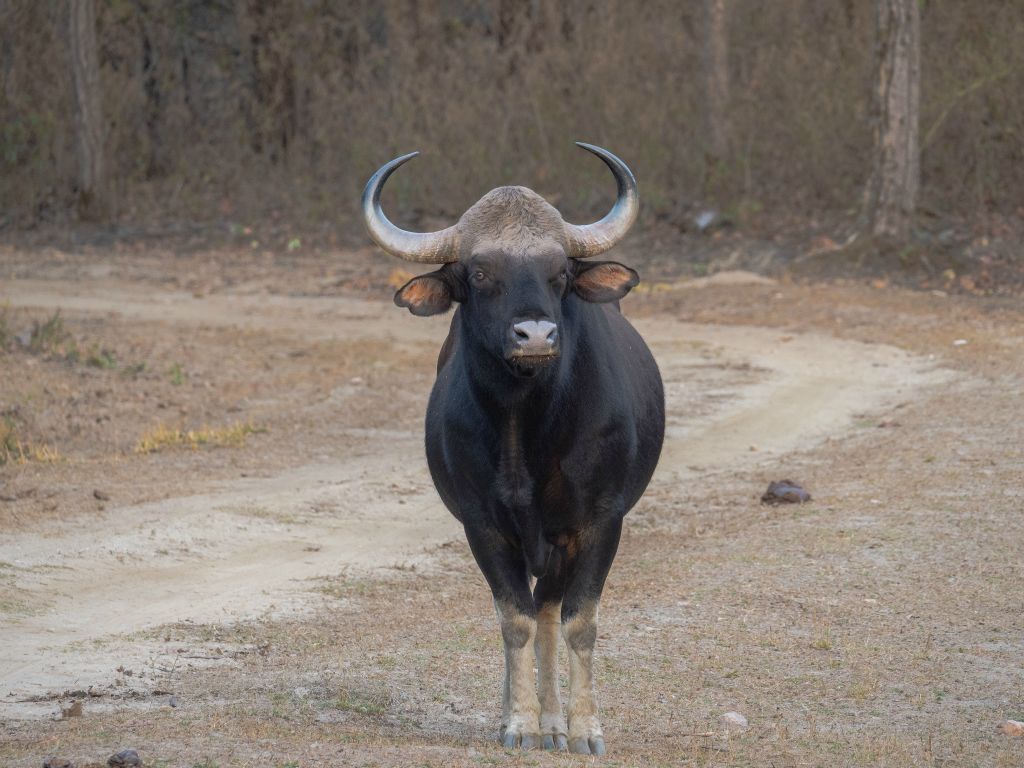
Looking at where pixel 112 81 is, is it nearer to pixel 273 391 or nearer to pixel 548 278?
pixel 273 391

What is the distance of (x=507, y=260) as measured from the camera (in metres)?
5.68

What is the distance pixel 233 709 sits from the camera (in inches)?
235

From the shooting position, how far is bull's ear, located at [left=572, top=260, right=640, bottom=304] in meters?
5.96

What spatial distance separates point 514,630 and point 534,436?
811 mm

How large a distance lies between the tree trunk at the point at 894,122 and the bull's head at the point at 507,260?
49.1 ft

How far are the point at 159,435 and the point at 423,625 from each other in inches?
200

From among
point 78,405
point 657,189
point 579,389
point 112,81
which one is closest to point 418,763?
point 579,389

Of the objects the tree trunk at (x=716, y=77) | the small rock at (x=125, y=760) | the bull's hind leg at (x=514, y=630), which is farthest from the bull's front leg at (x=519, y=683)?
the tree trunk at (x=716, y=77)

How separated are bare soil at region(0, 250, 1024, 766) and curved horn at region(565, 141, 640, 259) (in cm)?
207

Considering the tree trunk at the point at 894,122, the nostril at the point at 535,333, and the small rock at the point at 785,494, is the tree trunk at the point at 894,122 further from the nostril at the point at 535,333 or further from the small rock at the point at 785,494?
the nostril at the point at 535,333

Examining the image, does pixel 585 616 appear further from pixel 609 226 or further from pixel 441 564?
pixel 441 564

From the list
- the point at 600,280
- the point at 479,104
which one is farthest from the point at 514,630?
the point at 479,104

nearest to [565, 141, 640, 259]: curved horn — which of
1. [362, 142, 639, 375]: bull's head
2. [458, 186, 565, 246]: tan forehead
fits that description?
[362, 142, 639, 375]: bull's head

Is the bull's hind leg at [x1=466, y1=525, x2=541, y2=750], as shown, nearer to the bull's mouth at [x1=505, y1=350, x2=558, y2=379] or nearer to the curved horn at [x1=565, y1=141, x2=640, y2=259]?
the bull's mouth at [x1=505, y1=350, x2=558, y2=379]
